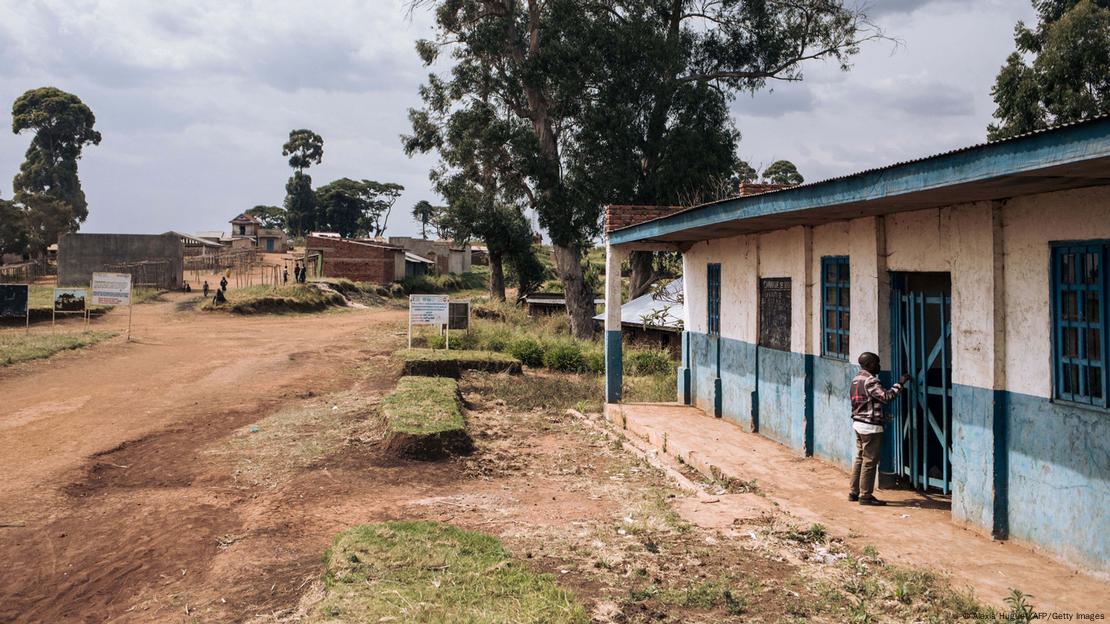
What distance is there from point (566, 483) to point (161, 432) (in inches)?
260

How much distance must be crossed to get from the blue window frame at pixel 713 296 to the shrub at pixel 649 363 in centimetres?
559

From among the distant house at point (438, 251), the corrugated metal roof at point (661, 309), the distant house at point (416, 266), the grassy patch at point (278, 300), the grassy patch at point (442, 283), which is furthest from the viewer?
the distant house at point (438, 251)

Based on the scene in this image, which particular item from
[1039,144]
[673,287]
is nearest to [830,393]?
[1039,144]

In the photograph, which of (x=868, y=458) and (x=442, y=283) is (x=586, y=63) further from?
(x=442, y=283)

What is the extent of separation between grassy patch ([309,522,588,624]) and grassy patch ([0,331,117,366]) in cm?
1527

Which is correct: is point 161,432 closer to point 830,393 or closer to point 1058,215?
point 830,393

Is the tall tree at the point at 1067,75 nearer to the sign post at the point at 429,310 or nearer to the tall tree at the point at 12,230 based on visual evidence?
the sign post at the point at 429,310

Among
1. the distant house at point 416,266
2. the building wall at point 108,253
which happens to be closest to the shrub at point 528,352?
the building wall at point 108,253

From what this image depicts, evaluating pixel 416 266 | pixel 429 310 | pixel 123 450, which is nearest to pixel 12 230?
pixel 416 266

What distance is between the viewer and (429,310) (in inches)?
811

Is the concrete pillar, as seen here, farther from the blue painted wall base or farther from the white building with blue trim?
the blue painted wall base

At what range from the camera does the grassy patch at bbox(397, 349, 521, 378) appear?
713 inches

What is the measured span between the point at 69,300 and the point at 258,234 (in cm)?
5205

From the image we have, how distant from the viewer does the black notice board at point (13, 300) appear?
24.2 m
